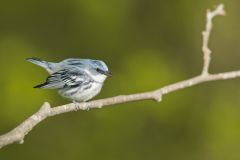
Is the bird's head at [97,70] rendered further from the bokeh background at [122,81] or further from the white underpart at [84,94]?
the bokeh background at [122,81]

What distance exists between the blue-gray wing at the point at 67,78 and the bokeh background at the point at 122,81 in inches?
62.1

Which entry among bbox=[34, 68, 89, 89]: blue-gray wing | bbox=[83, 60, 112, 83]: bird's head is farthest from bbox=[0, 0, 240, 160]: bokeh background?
bbox=[83, 60, 112, 83]: bird's head

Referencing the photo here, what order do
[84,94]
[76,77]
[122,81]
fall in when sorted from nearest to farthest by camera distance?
[84,94] < [76,77] < [122,81]

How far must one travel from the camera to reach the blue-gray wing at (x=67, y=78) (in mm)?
3189

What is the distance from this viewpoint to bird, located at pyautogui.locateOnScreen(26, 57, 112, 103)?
3215 millimetres

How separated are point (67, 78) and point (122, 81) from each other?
200 centimetres

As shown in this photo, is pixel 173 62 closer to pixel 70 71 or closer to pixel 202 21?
pixel 202 21

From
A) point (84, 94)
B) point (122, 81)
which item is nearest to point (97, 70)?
point (84, 94)

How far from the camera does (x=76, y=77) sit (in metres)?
3.36

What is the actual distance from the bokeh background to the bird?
162 cm

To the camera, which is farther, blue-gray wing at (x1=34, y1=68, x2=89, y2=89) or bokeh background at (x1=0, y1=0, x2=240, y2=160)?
bokeh background at (x1=0, y1=0, x2=240, y2=160)

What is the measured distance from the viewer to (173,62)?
549 centimetres

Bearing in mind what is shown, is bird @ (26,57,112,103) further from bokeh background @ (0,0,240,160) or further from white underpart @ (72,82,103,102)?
bokeh background @ (0,0,240,160)

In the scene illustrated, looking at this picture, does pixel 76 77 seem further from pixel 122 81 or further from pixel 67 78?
pixel 122 81
